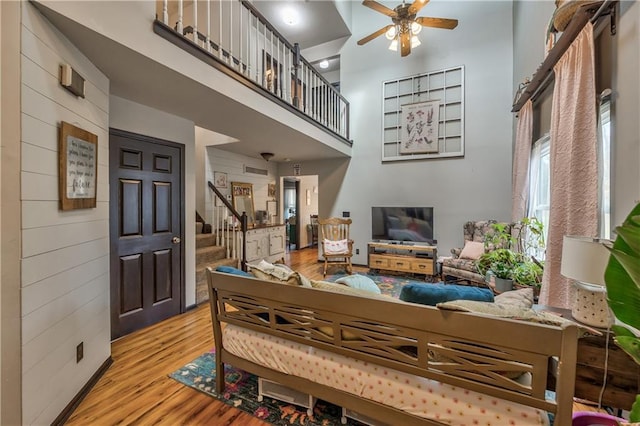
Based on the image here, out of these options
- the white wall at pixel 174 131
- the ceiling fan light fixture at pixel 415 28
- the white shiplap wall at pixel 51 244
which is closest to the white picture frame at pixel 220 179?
the white wall at pixel 174 131

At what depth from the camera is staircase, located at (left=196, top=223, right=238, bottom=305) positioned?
11.5ft

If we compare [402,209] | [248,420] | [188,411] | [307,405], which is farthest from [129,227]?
[402,209]

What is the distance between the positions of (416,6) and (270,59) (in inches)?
80.5

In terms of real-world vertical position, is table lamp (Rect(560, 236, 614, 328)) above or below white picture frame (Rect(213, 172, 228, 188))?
below

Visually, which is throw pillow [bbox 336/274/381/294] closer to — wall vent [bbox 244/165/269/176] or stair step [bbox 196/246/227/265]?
stair step [bbox 196/246/227/265]

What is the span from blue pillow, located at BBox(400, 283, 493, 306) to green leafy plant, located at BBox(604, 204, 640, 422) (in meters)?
0.57

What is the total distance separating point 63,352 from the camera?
1.60m

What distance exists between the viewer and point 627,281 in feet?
2.59

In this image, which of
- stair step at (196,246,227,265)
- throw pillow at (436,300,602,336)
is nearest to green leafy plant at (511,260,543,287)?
throw pillow at (436,300,602,336)

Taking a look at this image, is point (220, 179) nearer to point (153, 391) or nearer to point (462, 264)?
point (153, 391)

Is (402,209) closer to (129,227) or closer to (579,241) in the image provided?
(579,241)

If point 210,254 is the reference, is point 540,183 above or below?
above

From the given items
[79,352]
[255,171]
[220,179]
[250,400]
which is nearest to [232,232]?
[220,179]

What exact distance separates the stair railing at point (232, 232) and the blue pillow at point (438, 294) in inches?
127
